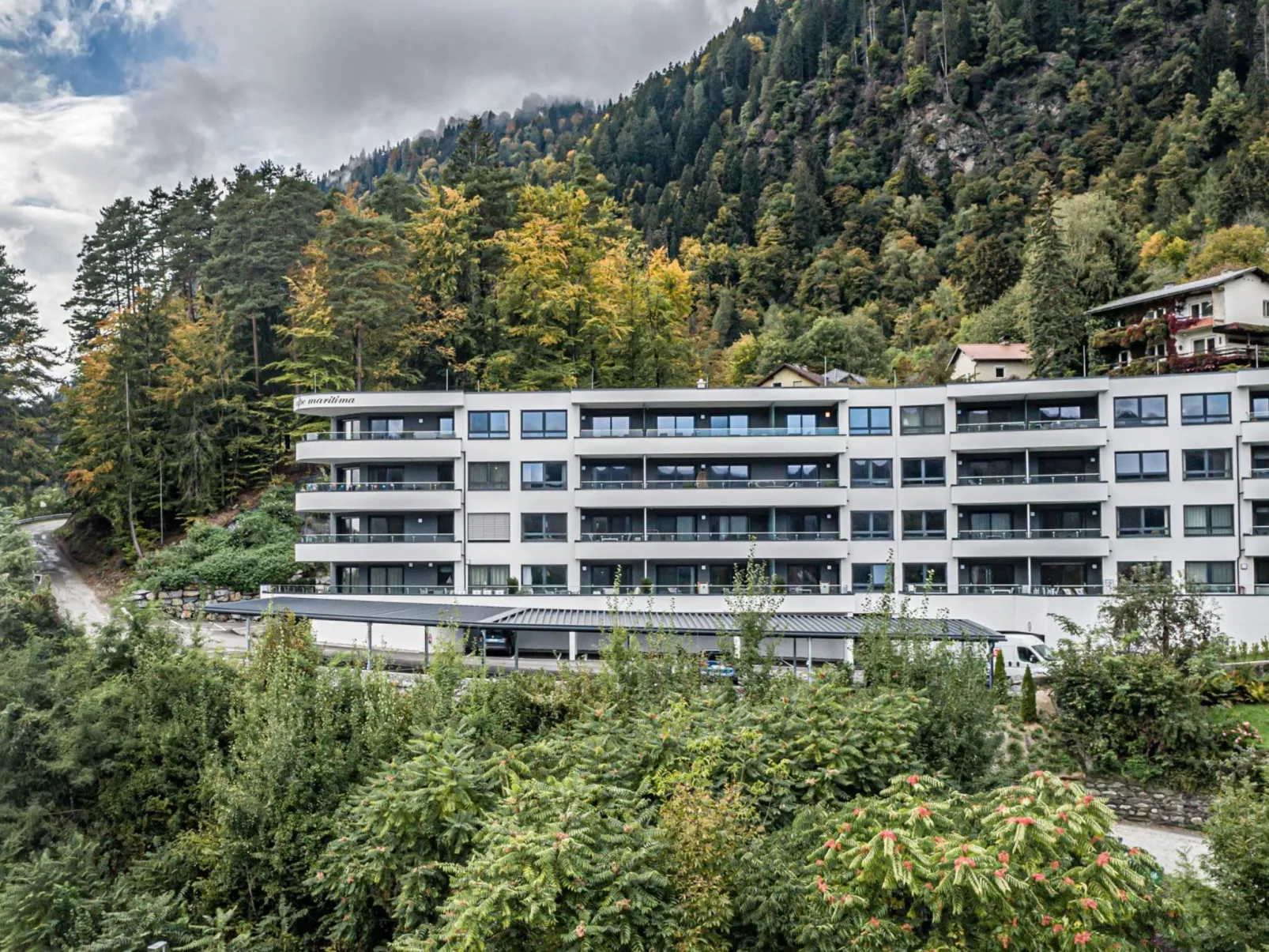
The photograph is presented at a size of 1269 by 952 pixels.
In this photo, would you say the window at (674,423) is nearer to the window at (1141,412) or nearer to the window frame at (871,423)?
the window frame at (871,423)

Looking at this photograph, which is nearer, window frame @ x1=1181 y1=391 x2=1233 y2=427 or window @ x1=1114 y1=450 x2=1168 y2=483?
window frame @ x1=1181 y1=391 x2=1233 y2=427

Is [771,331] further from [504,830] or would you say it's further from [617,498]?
[504,830]

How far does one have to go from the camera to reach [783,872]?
1212 centimetres

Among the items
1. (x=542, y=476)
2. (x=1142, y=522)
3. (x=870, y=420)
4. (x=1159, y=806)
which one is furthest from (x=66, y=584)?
(x=1142, y=522)

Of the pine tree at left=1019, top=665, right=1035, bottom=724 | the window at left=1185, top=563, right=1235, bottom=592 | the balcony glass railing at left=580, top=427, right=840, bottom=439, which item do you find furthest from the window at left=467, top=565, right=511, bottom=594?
the window at left=1185, top=563, right=1235, bottom=592

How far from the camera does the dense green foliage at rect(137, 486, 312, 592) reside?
46312 millimetres

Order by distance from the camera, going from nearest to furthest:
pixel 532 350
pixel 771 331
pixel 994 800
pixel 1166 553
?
1. pixel 994 800
2. pixel 1166 553
3. pixel 532 350
4. pixel 771 331

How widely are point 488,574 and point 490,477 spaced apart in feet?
17.1

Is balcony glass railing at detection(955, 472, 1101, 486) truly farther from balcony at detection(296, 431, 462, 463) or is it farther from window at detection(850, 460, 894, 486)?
balcony at detection(296, 431, 462, 463)

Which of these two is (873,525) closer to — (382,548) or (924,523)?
(924,523)

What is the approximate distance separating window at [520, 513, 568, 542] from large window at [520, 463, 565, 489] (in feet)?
5.02

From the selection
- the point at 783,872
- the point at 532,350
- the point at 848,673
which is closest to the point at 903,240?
the point at 532,350

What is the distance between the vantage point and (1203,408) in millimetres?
39719

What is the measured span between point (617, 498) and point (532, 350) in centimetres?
1398
